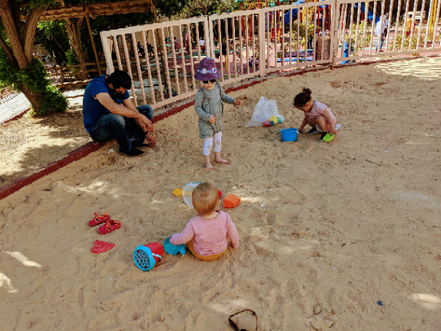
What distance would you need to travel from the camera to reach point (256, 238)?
275cm

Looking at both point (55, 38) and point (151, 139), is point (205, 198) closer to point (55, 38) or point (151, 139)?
point (151, 139)

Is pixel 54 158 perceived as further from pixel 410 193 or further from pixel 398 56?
pixel 398 56

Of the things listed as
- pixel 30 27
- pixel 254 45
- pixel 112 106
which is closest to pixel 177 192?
pixel 112 106

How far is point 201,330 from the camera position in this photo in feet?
6.60

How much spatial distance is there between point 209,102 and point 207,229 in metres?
1.89

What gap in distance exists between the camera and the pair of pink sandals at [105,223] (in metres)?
2.96

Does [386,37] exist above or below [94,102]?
above

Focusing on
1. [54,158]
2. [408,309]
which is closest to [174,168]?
[54,158]

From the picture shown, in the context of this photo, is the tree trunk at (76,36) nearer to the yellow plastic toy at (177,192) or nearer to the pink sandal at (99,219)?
the yellow plastic toy at (177,192)

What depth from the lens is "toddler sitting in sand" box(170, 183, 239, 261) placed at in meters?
2.29

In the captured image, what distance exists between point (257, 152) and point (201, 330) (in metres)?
2.76

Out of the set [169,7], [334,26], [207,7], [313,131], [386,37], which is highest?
[207,7]

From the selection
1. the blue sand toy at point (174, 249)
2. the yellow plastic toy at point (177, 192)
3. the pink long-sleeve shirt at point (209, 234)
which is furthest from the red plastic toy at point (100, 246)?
the yellow plastic toy at point (177, 192)

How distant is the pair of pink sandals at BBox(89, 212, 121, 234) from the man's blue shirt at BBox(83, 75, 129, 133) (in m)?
1.83
